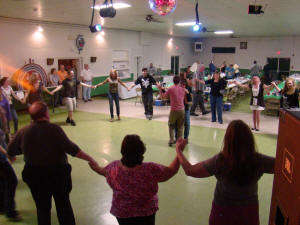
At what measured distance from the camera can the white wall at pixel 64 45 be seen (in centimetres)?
956

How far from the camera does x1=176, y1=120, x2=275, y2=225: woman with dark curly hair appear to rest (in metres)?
1.81

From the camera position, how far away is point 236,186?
186 cm

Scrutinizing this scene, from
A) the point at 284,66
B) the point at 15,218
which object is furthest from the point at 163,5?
the point at 284,66

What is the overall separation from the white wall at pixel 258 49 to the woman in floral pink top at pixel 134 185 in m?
20.7

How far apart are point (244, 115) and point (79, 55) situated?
759 cm

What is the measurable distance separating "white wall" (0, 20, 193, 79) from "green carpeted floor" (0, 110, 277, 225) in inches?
172

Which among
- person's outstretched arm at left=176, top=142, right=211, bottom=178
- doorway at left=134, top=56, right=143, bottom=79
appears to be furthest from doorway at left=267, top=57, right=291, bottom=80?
person's outstretched arm at left=176, top=142, right=211, bottom=178

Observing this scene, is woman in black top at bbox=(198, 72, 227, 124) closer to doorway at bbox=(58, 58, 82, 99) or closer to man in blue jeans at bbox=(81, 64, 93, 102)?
man in blue jeans at bbox=(81, 64, 93, 102)

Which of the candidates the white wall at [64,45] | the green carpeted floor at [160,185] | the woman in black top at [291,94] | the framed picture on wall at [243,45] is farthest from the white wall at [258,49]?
the green carpeted floor at [160,185]

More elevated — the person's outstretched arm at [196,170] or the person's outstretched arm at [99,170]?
the person's outstretched arm at [196,170]

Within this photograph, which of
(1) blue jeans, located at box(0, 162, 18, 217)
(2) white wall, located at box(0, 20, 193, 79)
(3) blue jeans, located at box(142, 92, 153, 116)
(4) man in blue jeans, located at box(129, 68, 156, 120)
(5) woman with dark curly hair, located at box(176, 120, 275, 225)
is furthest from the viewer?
(2) white wall, located at box(0, 20, 193, 79)

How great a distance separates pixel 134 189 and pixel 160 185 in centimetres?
238

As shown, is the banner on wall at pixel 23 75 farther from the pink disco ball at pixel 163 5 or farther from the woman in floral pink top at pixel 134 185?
the woman in floral pink top at pixel 134 185

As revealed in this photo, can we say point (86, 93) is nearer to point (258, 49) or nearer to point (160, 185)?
point (160, 185)
